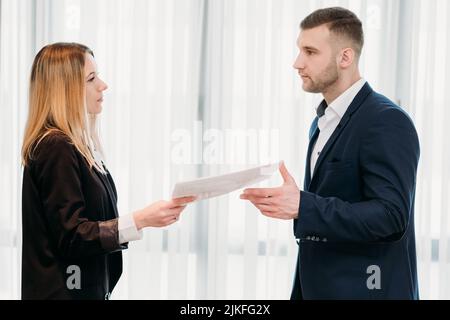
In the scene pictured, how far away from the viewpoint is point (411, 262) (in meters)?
1.59

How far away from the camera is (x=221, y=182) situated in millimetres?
1401

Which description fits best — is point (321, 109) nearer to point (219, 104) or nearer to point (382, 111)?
point (382, 111)

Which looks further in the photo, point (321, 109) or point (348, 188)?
point (321, 109)

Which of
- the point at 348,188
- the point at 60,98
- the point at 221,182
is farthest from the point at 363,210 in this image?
the point at 60,98

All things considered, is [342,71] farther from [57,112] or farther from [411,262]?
[57,112]

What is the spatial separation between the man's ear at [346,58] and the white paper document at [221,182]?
0.43 metres

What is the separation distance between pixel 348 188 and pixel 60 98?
0.85 metres

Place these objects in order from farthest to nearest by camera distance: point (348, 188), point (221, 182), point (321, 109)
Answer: point (321, 109), point (348, 188), point (221, 182)

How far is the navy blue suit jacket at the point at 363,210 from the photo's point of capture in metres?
1.42

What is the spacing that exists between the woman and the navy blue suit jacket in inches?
14.6

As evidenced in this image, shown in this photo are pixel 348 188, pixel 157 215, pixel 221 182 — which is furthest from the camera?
pixel 157 215
